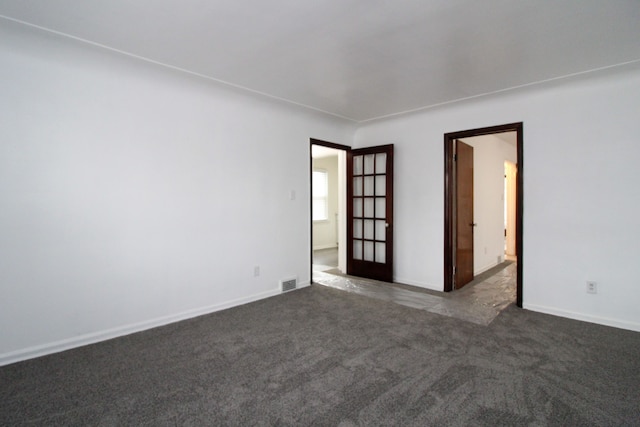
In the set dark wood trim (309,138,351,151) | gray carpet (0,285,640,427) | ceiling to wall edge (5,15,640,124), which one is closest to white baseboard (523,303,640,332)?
gray carpet (0,285,640,427)

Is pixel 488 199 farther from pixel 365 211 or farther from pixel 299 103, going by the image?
pixel 299 103

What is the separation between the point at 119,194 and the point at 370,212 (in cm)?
345

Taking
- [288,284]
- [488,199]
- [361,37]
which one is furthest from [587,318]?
[361,37]

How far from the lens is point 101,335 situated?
2803mm

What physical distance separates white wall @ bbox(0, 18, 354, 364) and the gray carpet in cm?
36

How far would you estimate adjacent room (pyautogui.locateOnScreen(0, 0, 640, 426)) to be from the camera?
2.02 m

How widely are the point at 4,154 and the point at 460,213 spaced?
485cm

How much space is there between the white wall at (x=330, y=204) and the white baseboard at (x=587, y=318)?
5.43 meters

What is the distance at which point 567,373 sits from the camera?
2.24m

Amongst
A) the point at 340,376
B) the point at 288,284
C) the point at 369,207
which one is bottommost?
the point at 340,376

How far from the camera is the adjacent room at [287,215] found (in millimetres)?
2023

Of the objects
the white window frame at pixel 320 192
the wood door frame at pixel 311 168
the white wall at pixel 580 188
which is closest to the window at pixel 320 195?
the white window frame at pixel 320 192

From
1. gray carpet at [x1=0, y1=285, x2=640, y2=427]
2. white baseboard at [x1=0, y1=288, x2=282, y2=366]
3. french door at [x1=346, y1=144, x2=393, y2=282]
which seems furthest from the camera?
french door at [x1=346, y1=144, x2=393, y2=282]

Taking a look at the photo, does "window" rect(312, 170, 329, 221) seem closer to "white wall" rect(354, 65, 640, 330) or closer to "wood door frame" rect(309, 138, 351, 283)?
"wood door frame" rect(309, 138, 351, 283)
